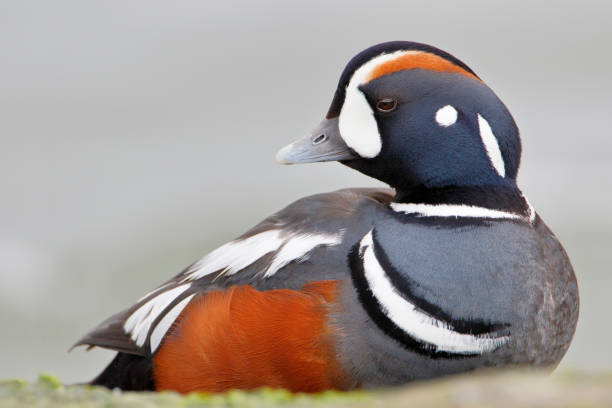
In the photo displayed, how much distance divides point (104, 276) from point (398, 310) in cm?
536

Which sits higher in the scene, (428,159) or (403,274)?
(428,159)

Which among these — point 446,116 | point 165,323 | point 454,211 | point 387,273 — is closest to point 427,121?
point 446,116

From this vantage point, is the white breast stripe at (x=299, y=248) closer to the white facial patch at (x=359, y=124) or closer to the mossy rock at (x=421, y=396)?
the white facial patch at (x=359, y=124)

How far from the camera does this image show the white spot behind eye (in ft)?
12.7

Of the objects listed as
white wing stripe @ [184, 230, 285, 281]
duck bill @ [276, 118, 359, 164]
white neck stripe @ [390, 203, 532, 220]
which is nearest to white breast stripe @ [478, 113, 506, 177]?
white neck stripe @ [390, 203, 532, 220]

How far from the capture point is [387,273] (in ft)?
12.0

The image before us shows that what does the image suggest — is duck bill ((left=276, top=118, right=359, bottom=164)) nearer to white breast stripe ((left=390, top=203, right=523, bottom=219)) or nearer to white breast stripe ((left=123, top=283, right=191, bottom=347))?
white breast stripe ((left=390, top=203, right=523, bottom=219))

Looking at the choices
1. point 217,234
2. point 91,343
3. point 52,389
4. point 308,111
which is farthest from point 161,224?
point 52,389

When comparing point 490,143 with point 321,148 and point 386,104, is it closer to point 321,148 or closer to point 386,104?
point 386,104

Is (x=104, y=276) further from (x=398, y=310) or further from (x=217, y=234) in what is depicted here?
(x=398, y=310)

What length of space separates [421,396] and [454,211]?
1.64m

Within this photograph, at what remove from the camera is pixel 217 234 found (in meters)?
8.77

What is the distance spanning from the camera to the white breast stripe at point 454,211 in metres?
3.83

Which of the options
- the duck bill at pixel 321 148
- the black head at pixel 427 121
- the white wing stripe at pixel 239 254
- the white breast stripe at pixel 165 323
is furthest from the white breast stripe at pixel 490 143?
the white breast stripe at pixel 165 323
